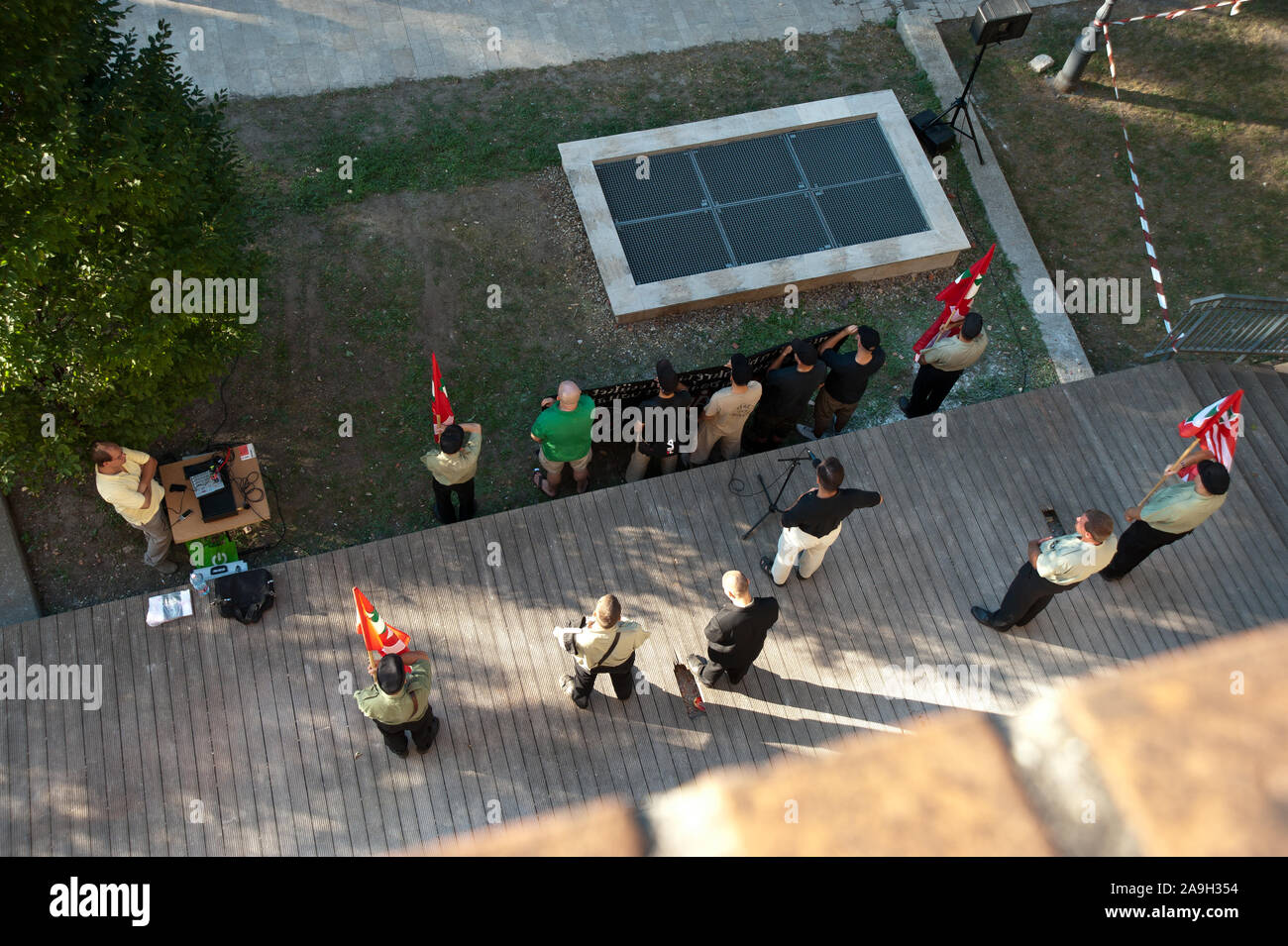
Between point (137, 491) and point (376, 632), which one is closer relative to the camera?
point (376, 632)

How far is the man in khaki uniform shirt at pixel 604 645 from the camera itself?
21.4 feet

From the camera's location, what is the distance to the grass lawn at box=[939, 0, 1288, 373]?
12070 millimetres

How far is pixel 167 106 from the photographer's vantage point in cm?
753

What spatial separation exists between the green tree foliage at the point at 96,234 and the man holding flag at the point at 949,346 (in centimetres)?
688

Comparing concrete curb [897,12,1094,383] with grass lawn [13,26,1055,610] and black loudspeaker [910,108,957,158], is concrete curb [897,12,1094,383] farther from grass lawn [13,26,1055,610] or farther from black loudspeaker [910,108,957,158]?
black loudspeaker [910,108,957,158]

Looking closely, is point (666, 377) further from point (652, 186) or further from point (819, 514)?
point (652, 186)

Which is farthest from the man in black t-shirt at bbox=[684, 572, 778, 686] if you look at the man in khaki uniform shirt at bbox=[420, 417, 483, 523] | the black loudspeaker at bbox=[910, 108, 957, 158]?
the black loudspeaker at bbox=[910, 108, 957, 158]

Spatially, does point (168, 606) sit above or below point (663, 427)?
below

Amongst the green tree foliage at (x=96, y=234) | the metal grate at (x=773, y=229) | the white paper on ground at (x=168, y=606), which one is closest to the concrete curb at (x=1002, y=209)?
the metal grate at (x=773, y=229)

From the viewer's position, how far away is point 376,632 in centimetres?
638

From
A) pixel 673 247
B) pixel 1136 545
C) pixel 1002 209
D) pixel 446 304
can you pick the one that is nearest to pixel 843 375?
pixel 1136 545

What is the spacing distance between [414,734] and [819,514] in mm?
3726

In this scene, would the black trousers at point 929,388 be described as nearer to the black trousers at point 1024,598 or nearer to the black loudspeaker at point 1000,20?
the black trousers at point 1024,598
